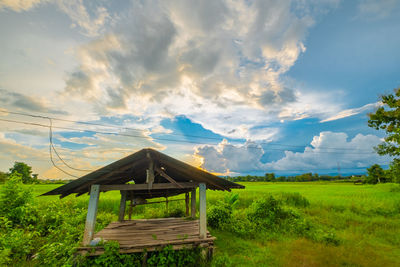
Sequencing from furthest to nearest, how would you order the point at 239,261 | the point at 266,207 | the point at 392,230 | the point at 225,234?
the point at 266,207
the point at 392,230
the point at 225,234
the point at 239,261

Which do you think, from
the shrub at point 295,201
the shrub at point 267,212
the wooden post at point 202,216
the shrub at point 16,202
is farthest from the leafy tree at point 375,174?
the shrub at point 16,202

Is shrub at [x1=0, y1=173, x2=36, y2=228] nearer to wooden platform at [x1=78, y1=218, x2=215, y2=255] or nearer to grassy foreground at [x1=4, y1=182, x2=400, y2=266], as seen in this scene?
grassy foreground at [x1=4, y1=182, x2=400, y2=266]

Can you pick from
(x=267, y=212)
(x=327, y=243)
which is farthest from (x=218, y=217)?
(x=327, y=243)

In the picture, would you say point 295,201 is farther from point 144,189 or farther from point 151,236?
point 144,189

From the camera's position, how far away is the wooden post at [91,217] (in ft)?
Answer: 20.4

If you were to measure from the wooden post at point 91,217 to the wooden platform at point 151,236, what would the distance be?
1.10ft

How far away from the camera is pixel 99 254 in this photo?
6023mm

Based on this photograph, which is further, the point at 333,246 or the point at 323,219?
the point at 323,219

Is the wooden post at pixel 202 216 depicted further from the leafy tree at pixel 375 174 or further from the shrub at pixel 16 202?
the leafy tree at pixel 375 174

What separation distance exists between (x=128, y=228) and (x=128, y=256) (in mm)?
2422

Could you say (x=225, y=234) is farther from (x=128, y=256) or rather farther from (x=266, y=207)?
(x=128, y=256)

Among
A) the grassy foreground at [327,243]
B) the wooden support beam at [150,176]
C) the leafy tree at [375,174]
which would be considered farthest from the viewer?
the leafy tree at [375,174]

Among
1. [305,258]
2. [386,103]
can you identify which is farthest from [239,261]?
[386,103]

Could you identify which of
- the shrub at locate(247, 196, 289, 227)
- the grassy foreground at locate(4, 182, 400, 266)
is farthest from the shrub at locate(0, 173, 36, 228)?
the shrub at locate(247, 196, 289, 227)
